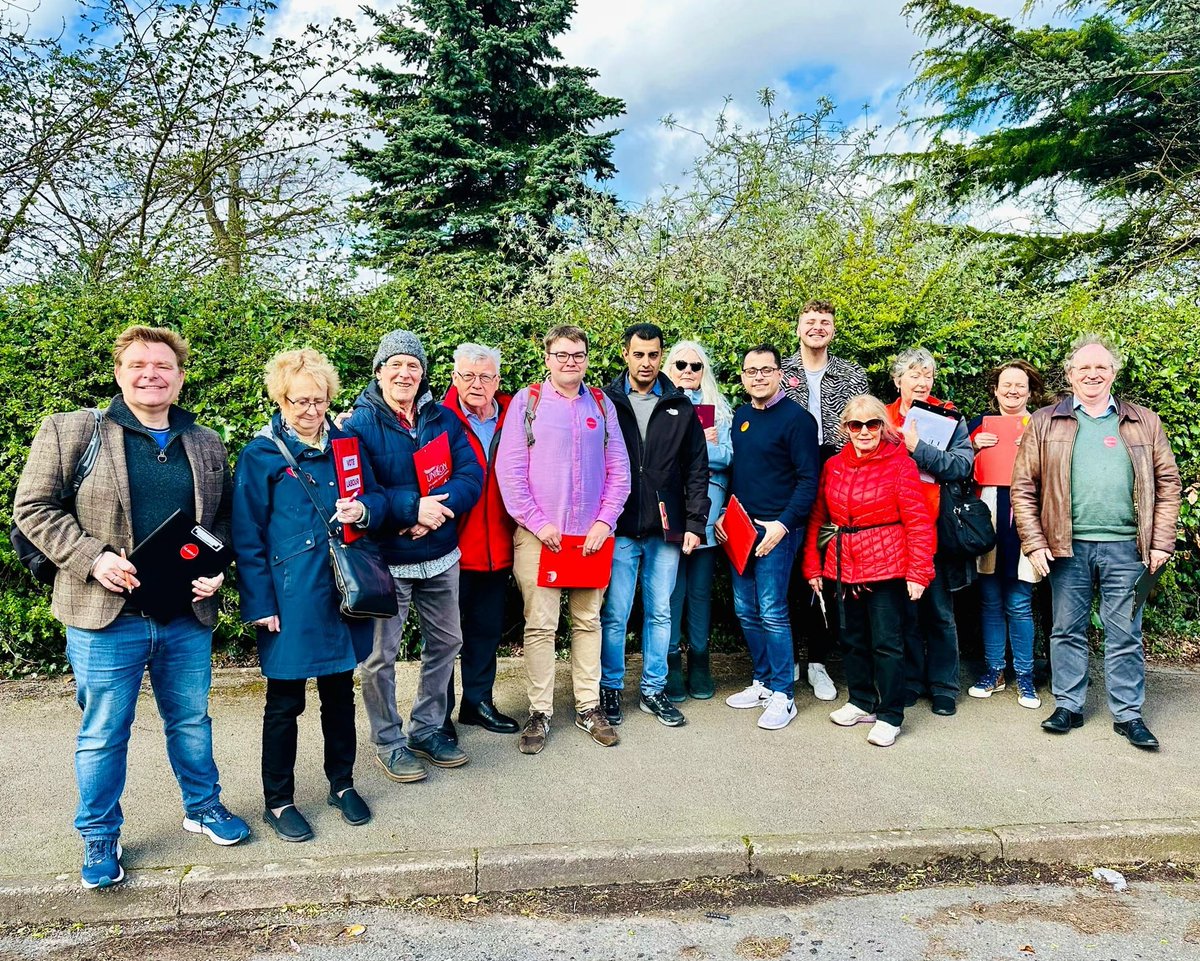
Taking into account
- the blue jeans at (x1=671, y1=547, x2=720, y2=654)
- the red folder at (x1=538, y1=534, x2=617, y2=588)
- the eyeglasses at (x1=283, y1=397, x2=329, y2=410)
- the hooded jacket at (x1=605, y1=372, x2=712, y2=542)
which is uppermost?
the eyeglasses at (x1=283, y1=397, x2=329, y2=410)

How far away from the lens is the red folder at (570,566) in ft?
14.8

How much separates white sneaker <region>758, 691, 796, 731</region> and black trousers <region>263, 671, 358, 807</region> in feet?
7.76

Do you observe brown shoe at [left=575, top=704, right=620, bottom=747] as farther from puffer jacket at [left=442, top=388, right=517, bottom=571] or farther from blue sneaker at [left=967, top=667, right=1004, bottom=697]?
blue sneaker at [left=967, top=667, right=1004, bottom=697]

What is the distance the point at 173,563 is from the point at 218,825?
1.17 metres

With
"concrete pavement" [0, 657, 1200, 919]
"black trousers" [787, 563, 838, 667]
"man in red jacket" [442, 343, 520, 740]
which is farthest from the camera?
"black trousers" [787, 563, 838, 667]

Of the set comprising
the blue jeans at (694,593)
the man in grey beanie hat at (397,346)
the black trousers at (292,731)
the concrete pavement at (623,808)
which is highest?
the man in grey beanie hat at (397,346)

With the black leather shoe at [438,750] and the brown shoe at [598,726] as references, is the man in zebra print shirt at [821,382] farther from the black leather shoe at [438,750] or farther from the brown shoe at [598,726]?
the black leather shoe at [438,750]

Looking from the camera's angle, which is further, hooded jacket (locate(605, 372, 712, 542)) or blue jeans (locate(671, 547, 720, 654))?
blue jeans (locate(671, 547, 720, 654))

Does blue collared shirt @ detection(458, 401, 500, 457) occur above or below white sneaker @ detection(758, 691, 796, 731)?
above

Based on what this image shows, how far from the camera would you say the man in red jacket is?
4574mm

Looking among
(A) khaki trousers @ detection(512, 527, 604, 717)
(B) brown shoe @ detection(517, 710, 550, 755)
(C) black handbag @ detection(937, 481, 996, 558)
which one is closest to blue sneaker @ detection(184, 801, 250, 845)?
(B) brown shoe @ detection(517, 710, 550, 755)

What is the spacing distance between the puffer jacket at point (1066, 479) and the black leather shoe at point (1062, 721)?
3.12 feet

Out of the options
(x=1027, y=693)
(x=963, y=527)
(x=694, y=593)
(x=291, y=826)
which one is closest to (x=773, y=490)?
(x=694, y=593)

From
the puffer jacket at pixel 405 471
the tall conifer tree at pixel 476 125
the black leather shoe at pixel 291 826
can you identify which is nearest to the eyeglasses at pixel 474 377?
the puffer jacket at pixel 405 471
